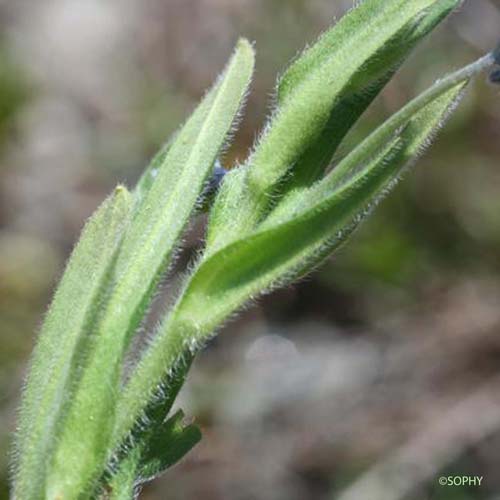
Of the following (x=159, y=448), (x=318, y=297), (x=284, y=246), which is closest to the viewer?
(x=284, y=246)

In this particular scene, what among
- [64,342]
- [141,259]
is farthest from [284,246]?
[64,342]

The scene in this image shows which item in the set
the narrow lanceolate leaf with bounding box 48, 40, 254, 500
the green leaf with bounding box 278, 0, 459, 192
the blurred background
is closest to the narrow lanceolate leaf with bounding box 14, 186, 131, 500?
the narrow lanceolate leaf with bounding box 48, 40, 254, 500

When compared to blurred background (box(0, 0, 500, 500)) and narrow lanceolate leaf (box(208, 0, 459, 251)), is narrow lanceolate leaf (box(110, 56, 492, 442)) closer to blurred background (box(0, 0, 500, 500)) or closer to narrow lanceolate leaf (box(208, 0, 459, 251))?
narrow lanceolate leaf (box(208, 0, 459, 251))

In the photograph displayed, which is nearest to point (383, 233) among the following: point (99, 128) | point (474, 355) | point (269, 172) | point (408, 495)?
point (474, 355)

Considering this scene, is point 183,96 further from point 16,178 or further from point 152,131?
point 16,178

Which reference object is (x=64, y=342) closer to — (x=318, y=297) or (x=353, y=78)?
(x=353, y=78)

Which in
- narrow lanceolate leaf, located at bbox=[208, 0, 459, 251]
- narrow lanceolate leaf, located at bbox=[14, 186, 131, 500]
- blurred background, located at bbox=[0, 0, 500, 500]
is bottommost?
narrow lanceolate leaf, located at bbox=[14, 186, 131, 500]
